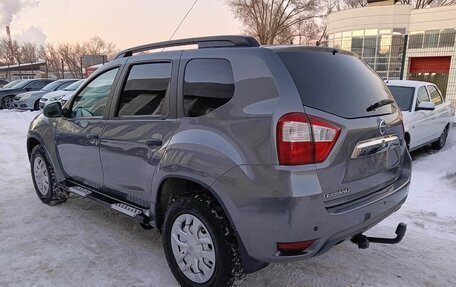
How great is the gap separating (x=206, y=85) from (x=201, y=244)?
1162 mm

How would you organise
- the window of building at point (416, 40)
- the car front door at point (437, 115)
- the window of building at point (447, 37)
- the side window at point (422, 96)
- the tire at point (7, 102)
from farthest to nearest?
1. the window of building at point (416, 40)
2. the window of building at point (447, 37)
3. the tire at point (7, 102)
4. the car front door at point (437, 115)
5. the side window at point (422, 96)

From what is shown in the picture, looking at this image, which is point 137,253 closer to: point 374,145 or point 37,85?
point 374,145

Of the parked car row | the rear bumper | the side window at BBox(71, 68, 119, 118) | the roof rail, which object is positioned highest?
the roof rail

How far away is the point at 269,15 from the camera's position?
42.2 metres

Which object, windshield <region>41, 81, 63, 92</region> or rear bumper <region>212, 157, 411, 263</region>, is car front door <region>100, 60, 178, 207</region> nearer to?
rear bumper <region>212, 157, 411, 263</region>

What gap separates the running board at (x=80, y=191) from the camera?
13.3 ft

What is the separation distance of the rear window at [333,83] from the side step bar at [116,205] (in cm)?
175

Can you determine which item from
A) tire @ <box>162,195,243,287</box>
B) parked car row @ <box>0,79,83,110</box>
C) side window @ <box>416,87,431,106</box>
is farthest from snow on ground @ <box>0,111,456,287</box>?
parked car row @ <box>0,79,83,110</box>

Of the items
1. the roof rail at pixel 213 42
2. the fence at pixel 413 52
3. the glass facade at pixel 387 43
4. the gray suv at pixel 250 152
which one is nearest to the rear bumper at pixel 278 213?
the gray suv at pixel 250 152

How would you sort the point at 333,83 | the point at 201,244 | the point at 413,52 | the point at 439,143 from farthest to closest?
the point at 413,52 < the point at 439,143 < the point at 201,244 < the point at 333,83

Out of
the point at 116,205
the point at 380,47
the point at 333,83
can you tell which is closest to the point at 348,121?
the point at 333,83

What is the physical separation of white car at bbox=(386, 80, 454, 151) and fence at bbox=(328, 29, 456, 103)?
31.9 feet

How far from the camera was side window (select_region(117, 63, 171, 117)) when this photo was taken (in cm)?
321

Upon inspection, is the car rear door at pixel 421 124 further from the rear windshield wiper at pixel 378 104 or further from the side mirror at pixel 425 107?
the rear windshield wiper at pixel 378 104
